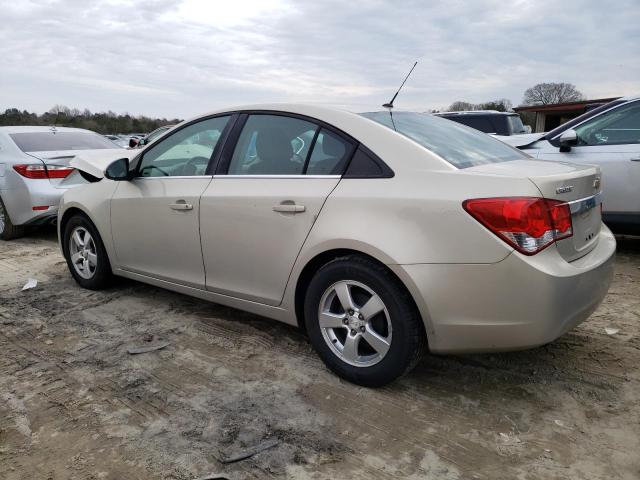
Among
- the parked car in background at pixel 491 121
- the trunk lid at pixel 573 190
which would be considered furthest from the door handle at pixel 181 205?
the parked car in background at pixel 491 121

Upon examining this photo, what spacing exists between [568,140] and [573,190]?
3090 millimetres

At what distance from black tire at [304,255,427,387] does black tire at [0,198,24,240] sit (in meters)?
5.65

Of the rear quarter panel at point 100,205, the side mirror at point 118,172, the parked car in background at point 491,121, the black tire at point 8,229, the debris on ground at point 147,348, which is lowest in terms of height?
the debris on ground at point 147,348

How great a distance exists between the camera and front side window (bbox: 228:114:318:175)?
10.3ft

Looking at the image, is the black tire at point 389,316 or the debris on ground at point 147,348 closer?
the black tire at point 389,316

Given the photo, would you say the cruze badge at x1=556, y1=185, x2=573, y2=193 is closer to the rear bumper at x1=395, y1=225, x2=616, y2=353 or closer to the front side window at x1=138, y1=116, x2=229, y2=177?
the rear bumper at x1=395, y1=225, x2=616, y2=353

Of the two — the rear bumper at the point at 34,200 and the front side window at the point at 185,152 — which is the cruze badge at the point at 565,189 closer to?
the front side window at the point at 185,152

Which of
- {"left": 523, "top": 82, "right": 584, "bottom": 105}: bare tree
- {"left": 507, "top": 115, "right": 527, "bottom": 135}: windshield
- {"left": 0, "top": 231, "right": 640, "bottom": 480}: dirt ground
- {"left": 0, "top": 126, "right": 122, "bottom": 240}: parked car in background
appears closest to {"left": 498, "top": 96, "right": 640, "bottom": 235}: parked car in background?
{"left": 0, "top": 231, "right": 640, "bottom": 480}: dirt ground

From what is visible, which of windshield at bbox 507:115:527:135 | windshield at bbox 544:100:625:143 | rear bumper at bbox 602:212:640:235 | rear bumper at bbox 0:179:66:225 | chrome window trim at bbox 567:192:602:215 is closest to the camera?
chrome window trim at bbox 567:192:602:215

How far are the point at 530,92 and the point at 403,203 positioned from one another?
43.6m

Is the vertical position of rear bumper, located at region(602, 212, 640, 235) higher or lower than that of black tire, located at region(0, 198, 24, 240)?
higher

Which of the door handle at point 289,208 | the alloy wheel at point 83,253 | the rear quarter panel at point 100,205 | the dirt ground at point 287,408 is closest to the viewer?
the dirt ground at point 287,408

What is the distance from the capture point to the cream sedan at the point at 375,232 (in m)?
2.42

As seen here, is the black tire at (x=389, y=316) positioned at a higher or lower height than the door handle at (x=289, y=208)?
lower
